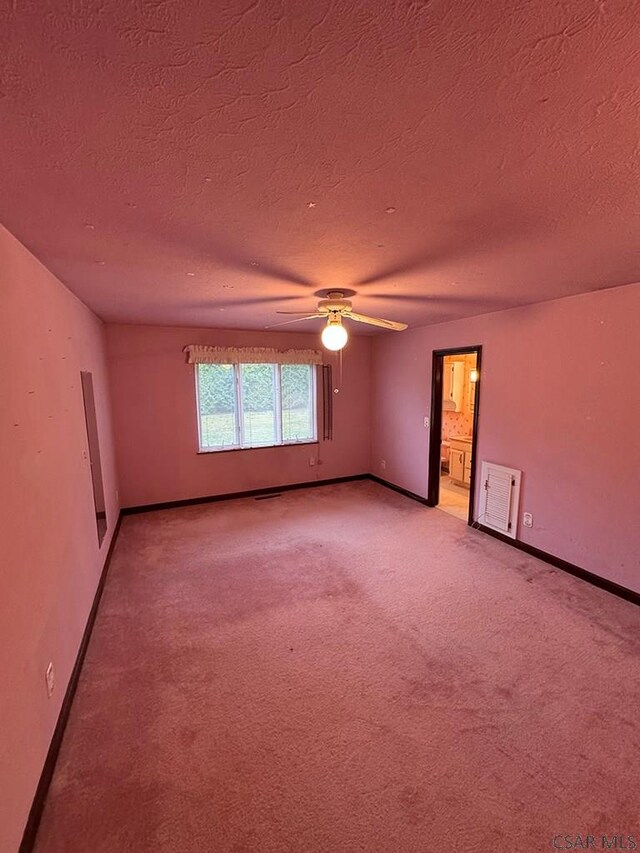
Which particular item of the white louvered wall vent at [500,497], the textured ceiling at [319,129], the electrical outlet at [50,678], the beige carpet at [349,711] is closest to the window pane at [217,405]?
the beige carpet at [349,711]

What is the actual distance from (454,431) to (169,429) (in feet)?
14.9

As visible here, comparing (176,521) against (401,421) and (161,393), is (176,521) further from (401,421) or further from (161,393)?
(401,421)

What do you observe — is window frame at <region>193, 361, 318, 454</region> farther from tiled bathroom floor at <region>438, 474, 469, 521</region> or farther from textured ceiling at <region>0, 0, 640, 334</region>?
textured ceiling at <region>0, 0, 640, 334</region>

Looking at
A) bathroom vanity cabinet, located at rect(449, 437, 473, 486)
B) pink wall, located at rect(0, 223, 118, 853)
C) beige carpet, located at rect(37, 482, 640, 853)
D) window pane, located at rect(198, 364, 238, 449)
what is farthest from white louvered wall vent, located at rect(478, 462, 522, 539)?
pink wall, located at rect(0, 223, 118, 853)

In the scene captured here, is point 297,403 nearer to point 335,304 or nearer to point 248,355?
point 248,355

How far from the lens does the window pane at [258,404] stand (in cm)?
510

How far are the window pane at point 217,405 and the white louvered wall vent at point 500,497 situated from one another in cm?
316

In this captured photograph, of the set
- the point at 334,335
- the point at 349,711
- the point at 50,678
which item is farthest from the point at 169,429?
the point at 349,711

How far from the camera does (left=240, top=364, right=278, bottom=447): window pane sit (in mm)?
5098

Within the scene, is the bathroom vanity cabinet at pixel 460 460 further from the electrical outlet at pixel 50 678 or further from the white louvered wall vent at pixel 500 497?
the electrical outlet at pixel 50 678

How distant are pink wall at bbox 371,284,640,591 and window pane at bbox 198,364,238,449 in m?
2.88

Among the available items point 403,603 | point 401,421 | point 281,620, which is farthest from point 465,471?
point 281,620

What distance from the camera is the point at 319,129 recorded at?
0.99 m

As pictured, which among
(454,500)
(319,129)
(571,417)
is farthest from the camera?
(454,500)
